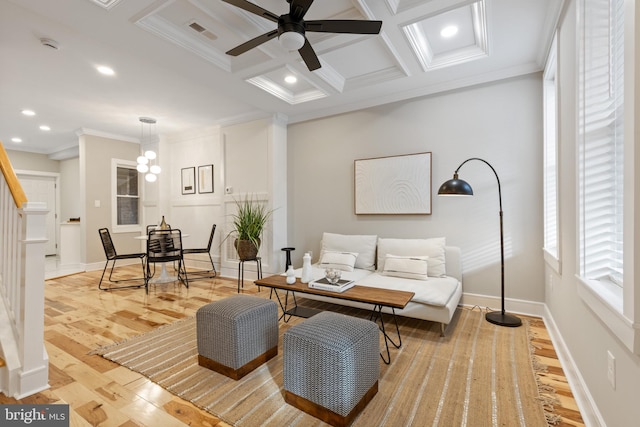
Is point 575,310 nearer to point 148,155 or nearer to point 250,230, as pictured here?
point 250,230

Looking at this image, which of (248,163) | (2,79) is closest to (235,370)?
(248,163)

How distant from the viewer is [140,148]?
655cm

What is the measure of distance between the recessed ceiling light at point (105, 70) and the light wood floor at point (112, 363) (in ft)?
9.00

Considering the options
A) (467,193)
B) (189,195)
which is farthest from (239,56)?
(189,195)

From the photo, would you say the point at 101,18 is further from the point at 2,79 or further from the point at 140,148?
the point at 140,148

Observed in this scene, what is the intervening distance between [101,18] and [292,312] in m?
3.01

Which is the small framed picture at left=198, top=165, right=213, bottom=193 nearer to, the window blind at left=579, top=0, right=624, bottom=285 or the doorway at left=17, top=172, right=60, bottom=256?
the doorway at left=17, top=172, right=60, bottom=256

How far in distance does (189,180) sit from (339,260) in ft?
12.4

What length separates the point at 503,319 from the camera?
9.75 feet

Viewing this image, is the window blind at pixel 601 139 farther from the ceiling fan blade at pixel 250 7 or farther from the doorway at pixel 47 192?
the doorway at pixel 47 192

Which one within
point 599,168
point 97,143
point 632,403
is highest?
point 97,143

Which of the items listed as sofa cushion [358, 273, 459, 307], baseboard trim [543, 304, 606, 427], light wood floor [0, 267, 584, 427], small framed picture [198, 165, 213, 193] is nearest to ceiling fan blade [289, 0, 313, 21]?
sofa cushion [358, 273, 459, 307]

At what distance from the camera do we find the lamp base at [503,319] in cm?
289

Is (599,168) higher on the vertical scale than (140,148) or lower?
lower
